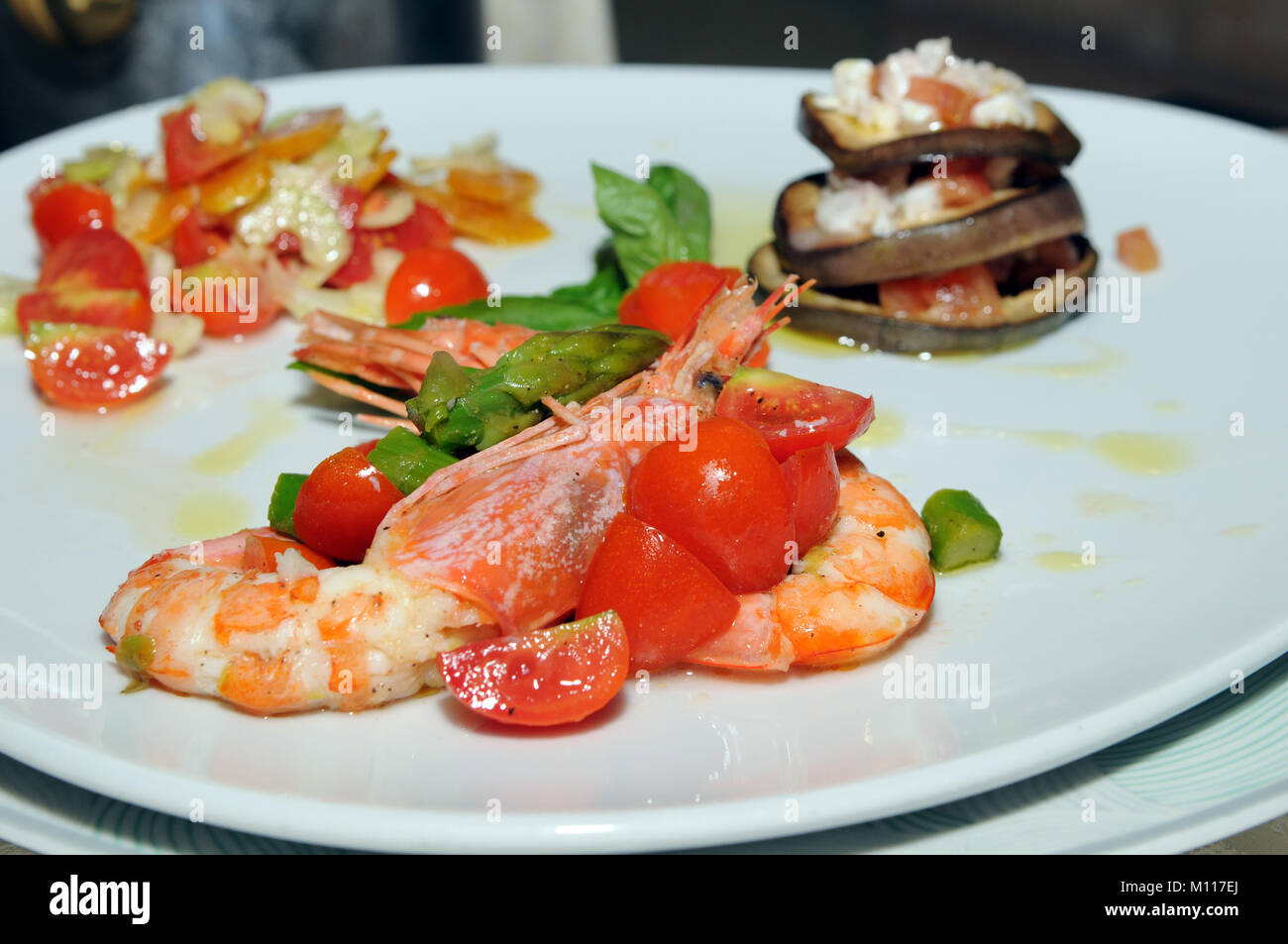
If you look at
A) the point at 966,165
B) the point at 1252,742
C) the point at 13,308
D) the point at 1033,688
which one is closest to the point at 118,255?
the point at 13,308

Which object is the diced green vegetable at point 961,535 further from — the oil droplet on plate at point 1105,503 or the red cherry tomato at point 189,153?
the red cherry tomato at point 189,153

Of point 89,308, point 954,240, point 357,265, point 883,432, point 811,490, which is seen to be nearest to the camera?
point 811,490

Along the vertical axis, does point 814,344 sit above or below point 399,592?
below

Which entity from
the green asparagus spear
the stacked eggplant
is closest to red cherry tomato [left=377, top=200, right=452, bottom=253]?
the stacked eggplant

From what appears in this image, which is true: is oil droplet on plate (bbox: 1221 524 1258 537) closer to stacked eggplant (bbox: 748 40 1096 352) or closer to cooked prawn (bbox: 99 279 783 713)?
stacked eggplant (bbox: 748 40 1096 352)

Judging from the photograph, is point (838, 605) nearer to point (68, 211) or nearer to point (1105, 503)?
point (1105, 503)

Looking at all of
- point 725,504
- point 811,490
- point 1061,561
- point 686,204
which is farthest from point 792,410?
point 686,204
